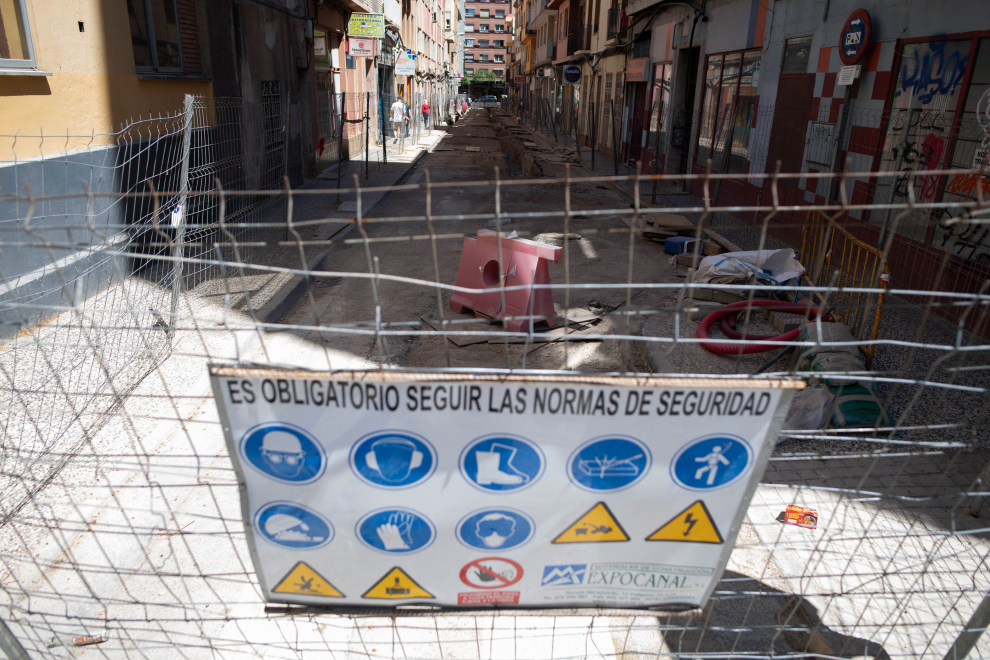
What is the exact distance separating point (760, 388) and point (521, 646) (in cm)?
171

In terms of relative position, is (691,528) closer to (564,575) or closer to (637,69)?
(564,575)

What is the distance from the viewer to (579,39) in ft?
101

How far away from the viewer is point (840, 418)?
4484 mm

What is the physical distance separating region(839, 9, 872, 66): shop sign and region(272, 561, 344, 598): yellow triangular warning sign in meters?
9.09

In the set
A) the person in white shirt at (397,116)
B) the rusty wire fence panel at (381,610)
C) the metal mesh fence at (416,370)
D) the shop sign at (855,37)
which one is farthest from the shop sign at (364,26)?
the rusty wire fence panel at (381,610)

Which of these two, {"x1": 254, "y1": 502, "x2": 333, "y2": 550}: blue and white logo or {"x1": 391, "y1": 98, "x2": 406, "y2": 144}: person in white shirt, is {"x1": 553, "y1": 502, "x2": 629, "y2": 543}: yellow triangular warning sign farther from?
{"x1": 391, "y1": 98, "x2": 406, "y2": 144}: person in white shirt

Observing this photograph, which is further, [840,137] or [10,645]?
[840,137]

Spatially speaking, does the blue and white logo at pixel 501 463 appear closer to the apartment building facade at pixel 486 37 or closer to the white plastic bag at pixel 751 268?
the white plastic bag at pixel 751 268

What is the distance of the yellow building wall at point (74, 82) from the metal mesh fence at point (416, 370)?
0.28 meters

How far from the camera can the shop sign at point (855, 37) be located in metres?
8.20

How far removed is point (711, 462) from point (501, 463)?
66cm

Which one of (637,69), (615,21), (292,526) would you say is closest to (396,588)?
(292,526)

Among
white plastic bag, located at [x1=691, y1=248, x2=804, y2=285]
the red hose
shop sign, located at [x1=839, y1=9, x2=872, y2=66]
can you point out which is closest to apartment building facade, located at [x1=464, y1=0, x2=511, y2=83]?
shop sign, located at [x1=839, y1=9, x2=872, y2=66]

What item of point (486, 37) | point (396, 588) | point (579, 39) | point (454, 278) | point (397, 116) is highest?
point (486, 37)
